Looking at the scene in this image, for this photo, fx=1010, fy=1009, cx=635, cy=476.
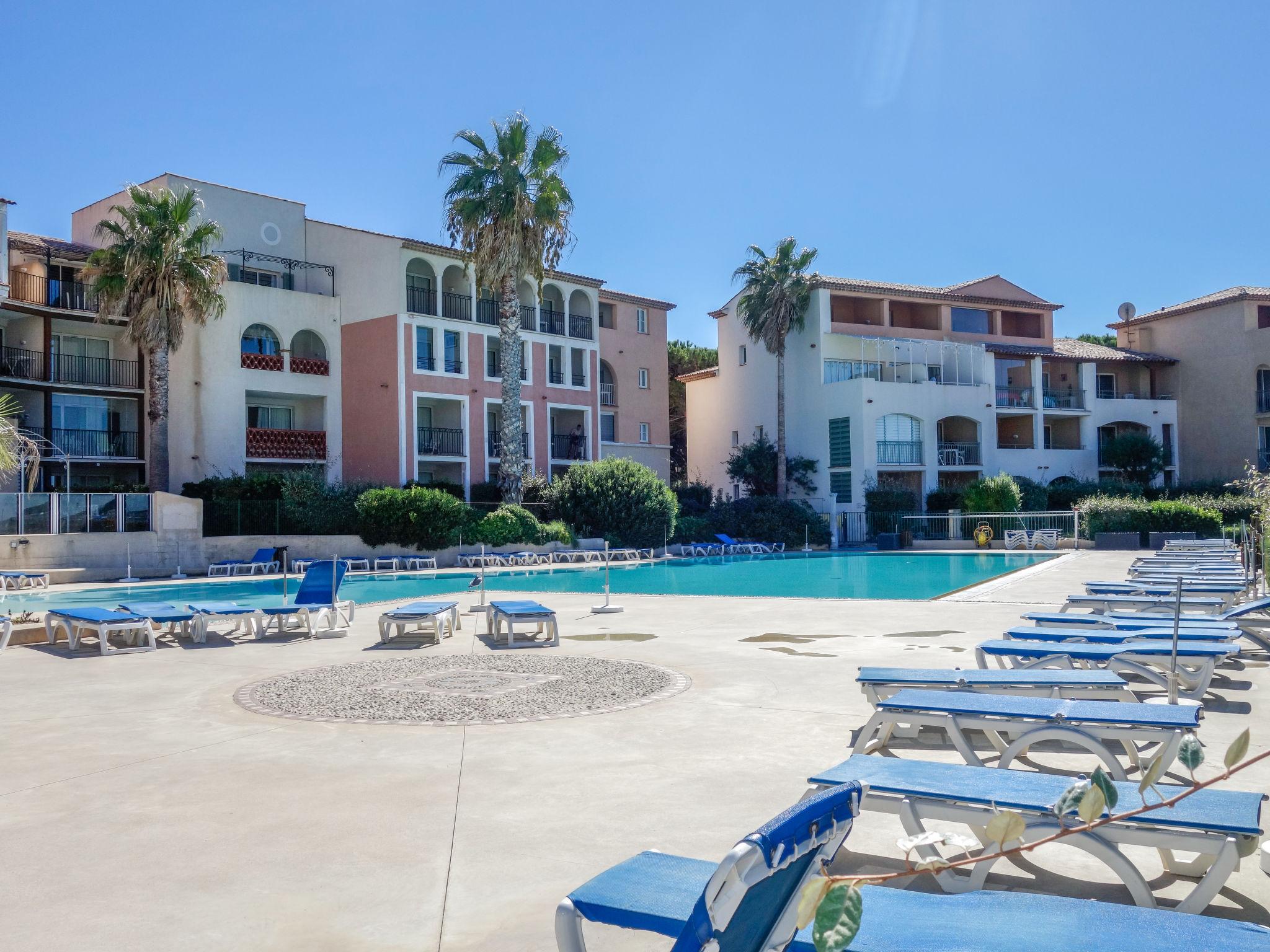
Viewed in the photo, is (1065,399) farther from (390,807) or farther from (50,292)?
(390,807)

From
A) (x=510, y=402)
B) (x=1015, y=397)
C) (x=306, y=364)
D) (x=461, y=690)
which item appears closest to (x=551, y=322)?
(x=510, y=402)

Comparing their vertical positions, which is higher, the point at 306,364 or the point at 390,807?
the point at 306,364

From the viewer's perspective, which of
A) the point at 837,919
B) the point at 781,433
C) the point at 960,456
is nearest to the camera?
the point at 837,919

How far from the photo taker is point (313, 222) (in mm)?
37781

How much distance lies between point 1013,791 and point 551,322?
3852 centimetres

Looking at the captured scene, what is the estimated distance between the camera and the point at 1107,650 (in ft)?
24.4

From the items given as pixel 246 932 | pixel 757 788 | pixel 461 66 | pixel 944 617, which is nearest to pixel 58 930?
pixel 246 932

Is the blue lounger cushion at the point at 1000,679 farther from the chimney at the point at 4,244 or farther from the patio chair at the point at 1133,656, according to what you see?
the chimney at the point at 4,244

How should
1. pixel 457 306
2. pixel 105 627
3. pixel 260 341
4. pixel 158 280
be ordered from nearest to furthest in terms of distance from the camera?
pixel 105 627 → pixel 158 280 → pixel 260 341 → pixel 457 306

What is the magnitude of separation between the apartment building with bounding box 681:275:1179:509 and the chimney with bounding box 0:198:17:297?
98.8 ft

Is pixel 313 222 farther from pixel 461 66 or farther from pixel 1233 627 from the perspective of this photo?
pixel 1233 627

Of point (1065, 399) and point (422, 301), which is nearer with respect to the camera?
point (422, 301)

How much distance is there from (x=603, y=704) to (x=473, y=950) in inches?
169

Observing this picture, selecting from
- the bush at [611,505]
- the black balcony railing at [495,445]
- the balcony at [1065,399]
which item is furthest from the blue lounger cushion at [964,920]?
Result: the balcony at [1065,399]
